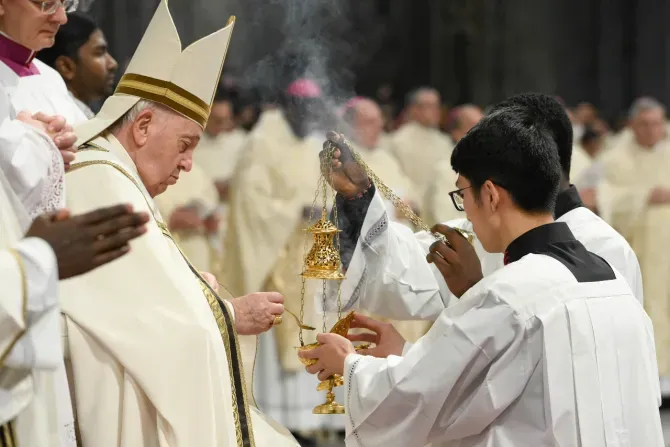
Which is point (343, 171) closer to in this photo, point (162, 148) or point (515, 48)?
point (162, 148)

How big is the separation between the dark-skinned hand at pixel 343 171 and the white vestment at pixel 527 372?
0.84 metres

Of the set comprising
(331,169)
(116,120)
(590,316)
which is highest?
(116,120)

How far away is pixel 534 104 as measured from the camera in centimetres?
315

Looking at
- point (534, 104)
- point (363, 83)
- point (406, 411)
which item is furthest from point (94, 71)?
point (363, 83)

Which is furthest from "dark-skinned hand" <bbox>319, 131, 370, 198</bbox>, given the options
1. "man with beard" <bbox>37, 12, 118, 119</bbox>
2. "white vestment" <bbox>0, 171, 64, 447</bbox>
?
"man with beard" <bbox>37, 12, 118, 119</bbox>

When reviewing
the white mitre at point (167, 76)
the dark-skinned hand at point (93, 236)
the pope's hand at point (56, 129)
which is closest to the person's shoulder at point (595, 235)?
the white mitre at point (167, 76)

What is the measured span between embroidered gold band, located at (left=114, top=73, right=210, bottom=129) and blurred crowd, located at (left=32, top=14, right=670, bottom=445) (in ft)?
1.87

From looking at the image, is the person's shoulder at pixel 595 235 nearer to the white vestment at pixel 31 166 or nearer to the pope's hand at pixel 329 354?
the pope's hand at pixel 329 354

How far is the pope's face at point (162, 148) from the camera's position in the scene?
3006 millimetres

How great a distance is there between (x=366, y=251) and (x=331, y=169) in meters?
0.42

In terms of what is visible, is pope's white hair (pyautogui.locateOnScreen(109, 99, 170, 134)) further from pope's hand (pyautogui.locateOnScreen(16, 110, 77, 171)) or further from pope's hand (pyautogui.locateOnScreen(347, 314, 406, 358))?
pope's hand (pyautogui.locateOnScreen(347, 314, 406, 358))

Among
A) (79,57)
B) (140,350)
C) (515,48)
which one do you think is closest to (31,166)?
(140,350)

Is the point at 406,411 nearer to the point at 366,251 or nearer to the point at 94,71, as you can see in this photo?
the point at 366,251

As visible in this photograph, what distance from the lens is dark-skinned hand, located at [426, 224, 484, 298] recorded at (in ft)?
10.3
